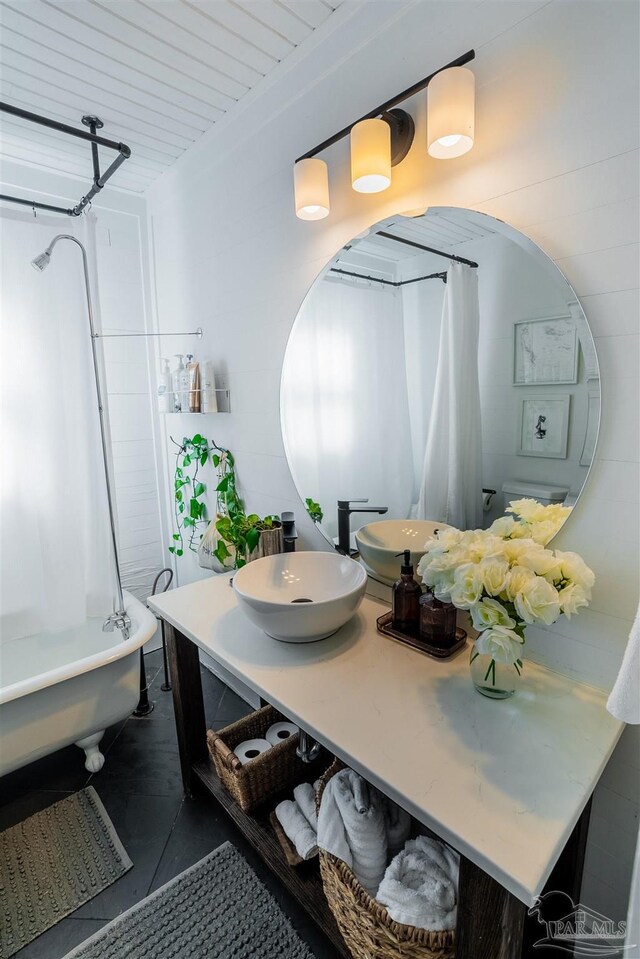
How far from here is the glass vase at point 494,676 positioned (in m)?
1.03

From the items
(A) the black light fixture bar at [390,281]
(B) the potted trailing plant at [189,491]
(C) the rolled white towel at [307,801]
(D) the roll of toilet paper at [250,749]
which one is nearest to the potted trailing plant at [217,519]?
(B) the potted trailing plant at [189,491]

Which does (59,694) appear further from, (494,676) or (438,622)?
(494,676)

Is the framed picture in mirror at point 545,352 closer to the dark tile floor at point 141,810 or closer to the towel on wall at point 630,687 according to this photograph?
the towel on wall at point 630,687

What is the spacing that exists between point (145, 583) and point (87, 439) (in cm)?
103

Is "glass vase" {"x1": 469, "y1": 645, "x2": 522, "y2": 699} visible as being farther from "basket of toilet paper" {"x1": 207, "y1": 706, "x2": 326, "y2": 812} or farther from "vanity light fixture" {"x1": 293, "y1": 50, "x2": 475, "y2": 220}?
"vanity light fixture" {"x1": 293, "y1": 50, "x2": 475, "y2": 220}

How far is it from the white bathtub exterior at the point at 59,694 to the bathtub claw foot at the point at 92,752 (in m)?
0.05

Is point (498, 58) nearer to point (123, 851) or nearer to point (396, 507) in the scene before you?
point (396, 507)

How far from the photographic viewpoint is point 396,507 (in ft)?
4.86

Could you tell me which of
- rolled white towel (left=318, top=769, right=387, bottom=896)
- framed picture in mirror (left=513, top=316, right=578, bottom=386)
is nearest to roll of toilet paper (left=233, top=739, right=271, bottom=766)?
rolled white towel (left=318, top=769, right=387, bottom=896)

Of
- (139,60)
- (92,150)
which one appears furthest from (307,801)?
(92,150)

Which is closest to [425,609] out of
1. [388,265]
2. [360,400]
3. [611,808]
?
[611,808]

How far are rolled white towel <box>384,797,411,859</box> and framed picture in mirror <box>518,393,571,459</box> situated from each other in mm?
951

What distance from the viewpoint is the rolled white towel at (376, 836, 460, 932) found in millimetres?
942

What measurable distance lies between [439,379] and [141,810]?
188 cm
